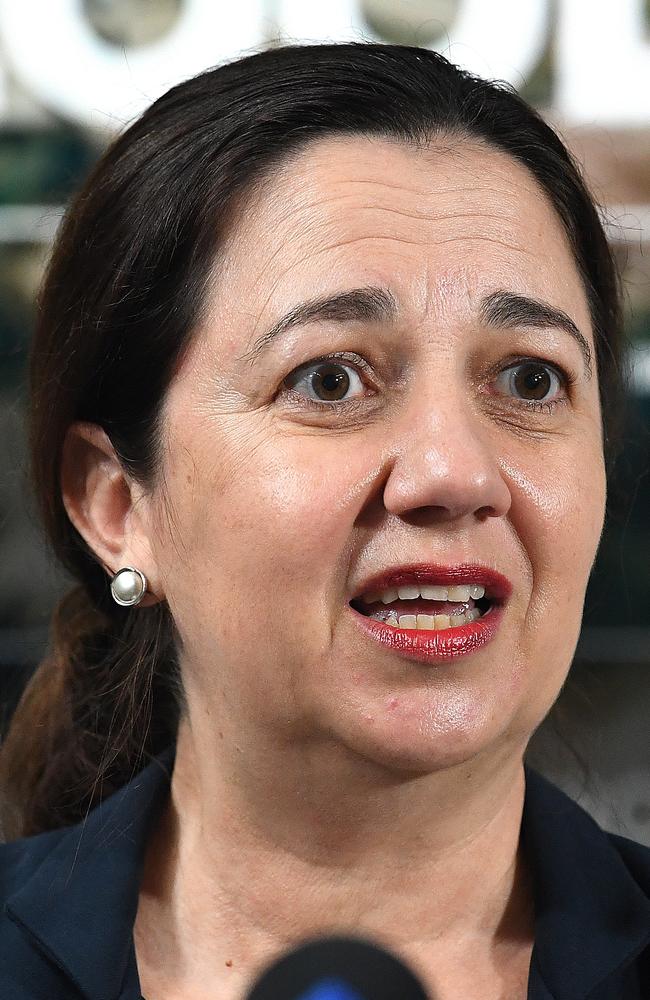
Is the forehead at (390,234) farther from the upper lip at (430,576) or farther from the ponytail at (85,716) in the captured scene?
the ponytail at (85,716)

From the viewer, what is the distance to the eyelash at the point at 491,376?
1340 mm

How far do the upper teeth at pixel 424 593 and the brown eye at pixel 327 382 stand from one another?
21 centimetres

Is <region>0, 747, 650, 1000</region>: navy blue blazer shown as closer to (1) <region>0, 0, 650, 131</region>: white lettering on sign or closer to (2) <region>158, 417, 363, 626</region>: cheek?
(2) <region>158, 417, 363, 626</region>: cheek

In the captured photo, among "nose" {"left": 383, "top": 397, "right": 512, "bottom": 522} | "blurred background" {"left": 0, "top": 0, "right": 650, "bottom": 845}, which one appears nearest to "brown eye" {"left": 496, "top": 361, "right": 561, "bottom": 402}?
"nose" {"left": 383, "top": 397, "right": 512, "bottom": 522}

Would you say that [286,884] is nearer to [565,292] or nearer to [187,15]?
[565,292]

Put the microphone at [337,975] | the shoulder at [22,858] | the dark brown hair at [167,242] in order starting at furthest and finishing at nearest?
the shoulder at [22,858]
the dark brown hair at [167,242]
the microphone at [337,975]

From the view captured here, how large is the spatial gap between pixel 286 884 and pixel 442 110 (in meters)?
0.87

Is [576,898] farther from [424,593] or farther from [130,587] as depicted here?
[130,587]

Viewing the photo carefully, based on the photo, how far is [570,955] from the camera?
4.51 ft

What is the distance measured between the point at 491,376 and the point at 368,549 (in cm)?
24

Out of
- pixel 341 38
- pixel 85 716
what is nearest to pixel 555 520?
pixel 85 716

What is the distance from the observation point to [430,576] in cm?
126

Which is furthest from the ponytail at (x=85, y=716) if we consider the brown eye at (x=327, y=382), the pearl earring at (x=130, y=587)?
the brown eye at (x=327, y=382)

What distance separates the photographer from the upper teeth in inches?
50.1
